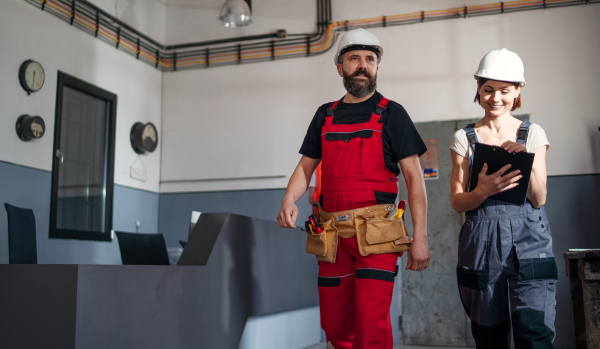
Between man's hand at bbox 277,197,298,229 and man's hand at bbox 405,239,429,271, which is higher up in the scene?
man's hand at bbox 277,197,298,229

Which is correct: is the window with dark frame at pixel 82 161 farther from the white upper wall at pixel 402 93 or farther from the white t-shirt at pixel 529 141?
the white t-shirt at pixel 529 141

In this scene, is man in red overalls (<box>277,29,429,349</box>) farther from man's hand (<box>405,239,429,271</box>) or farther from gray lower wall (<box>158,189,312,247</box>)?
gray lower wall (<box>158,189,312,247</box>)

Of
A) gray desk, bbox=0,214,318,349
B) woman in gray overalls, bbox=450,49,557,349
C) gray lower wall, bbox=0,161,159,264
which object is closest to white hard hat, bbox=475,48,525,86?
woman in gray overalls, bbox=450,49,557,349

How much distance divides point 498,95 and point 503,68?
4.1 inches

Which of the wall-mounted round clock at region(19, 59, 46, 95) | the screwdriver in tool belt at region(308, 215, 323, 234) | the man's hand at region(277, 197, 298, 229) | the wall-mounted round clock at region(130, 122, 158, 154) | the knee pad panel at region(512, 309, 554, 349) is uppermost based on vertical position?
the wall-mounted round clock at region(19, 59, 46, 95)

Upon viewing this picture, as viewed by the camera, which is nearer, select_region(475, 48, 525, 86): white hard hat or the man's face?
select_region(475, 48, 525, 86): white hard hat

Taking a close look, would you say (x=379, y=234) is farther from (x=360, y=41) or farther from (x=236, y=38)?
(x=236, y=38)

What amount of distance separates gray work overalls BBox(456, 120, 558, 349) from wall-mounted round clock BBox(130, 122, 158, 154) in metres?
4.73

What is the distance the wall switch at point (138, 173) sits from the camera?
6074mm

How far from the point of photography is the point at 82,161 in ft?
17.7

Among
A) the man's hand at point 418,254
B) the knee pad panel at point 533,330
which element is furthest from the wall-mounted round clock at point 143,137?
the knee pad panel at point 533,330

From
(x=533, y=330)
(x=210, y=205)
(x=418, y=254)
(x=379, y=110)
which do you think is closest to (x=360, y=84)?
(x=379, y=110)

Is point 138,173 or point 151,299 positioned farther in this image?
point 138,173

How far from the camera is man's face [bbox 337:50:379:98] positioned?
2.43m
